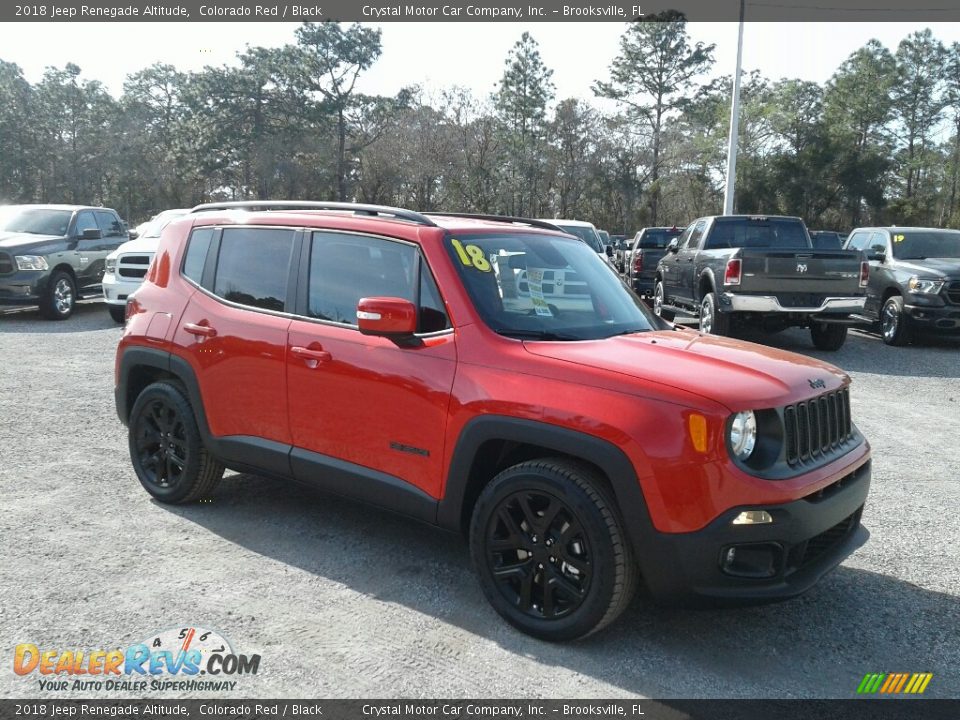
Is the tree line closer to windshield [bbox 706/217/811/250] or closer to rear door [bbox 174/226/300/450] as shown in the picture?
windshield [bbox 706/217/811/250]

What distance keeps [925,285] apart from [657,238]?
31.7ft

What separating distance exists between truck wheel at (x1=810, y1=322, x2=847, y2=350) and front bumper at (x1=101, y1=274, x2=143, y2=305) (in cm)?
1065

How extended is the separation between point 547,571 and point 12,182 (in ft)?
212

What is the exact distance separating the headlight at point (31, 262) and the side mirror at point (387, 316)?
1273cm

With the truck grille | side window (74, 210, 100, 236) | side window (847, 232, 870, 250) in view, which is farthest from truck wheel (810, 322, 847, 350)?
side window (74, 210, 100, 236)

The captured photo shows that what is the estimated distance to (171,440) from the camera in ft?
16.6

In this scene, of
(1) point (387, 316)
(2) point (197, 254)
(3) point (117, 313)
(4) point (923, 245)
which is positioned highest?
(4) point (923, 245)

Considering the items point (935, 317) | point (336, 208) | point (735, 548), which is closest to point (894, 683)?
point (735, 548)

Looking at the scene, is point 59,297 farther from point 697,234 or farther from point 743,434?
point 743,434

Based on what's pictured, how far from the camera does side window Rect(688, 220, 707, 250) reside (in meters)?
13.5

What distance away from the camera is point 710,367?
3.51 meters

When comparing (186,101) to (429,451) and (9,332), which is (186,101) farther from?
(429,451)

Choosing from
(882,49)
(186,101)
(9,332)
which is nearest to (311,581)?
(9,332)

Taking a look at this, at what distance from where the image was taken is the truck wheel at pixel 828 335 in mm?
12430
